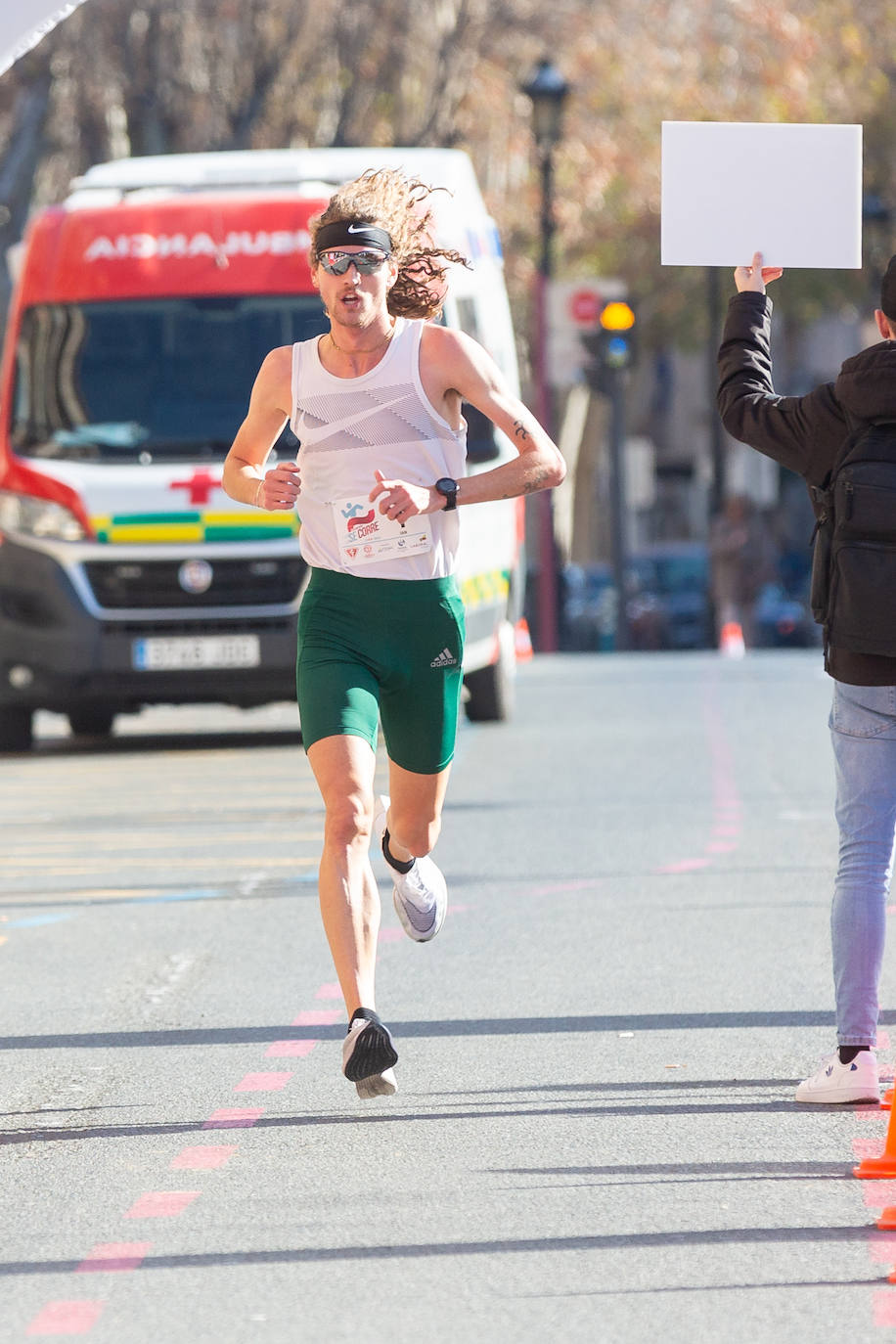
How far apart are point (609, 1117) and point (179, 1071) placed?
1154 millimetres

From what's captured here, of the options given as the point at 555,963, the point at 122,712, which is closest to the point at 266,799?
the point at 122,712

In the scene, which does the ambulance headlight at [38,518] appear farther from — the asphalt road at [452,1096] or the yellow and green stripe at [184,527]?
the asphalt road at [452,1096]

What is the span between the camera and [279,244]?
14.5 metres

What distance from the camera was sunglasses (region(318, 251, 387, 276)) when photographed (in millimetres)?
5766

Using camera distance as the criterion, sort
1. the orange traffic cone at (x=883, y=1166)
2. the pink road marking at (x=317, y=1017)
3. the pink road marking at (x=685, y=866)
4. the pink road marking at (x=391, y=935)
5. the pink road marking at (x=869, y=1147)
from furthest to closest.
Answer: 1. the pink road marking at (x=685, y=866)
2. the pink road marking at (x=391, y=935)
3. the pink road marking at (x=317, y=1017)
4. the pink road marking at (x=869, y=1147)
5. the orange traffic cone at (x=883, y=1166)

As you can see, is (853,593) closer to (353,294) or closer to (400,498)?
(400,498)

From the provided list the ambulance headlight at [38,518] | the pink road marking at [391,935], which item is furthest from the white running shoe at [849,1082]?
the ambulance headlight at [38,518]

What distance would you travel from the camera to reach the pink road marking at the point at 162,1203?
485 cm

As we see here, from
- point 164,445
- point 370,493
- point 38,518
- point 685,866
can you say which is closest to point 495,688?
point 164,445

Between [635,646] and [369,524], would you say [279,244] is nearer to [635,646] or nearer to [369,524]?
[369,524]

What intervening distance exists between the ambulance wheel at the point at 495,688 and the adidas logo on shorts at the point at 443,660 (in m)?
9.44

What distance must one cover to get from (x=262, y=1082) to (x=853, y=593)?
5.89 feet

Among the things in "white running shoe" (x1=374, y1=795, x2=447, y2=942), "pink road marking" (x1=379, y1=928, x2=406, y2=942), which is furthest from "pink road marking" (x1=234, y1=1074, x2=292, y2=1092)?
"pink road marking" (x1=379, y1=928, x2=406, y2=942)

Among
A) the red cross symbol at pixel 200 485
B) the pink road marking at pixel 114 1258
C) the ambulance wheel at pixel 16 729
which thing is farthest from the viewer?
the ambulance wheel at pixel 16 729
